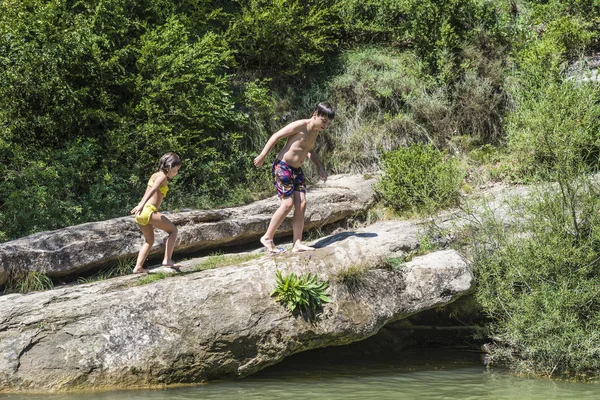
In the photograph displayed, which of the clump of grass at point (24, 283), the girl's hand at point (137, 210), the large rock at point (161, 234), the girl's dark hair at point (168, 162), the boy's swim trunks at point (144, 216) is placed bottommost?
the clump of grass at point (24, 283)

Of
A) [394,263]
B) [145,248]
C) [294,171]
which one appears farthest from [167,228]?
[394,263]

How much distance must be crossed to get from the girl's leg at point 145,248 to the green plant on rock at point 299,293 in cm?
192

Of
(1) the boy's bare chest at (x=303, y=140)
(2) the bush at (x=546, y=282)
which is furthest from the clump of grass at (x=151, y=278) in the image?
(2) the bush at (x=546, y=282)

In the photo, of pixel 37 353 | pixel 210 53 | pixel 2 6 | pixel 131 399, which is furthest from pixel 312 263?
pixel 2 6

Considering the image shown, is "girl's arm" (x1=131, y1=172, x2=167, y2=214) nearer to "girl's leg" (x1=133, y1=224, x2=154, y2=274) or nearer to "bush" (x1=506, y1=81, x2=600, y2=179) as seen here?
"girl's leg" (x1=133, y1=224, x2=154, y2=274)

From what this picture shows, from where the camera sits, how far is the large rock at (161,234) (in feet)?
27.0

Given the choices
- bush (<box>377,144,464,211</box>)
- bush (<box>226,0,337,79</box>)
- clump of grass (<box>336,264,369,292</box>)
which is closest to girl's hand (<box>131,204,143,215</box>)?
clump of grass (<box>336,264,369,292</box>)

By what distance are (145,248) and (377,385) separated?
10.9 ft

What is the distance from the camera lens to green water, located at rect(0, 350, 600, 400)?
635cm

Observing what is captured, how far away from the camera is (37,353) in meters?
6.63

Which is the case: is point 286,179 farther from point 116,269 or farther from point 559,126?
point 559,126

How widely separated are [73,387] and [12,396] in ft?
1.83

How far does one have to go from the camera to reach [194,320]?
698cm

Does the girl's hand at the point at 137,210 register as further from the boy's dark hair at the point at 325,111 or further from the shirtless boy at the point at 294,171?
the boy's dark hair at the point at 325,111
